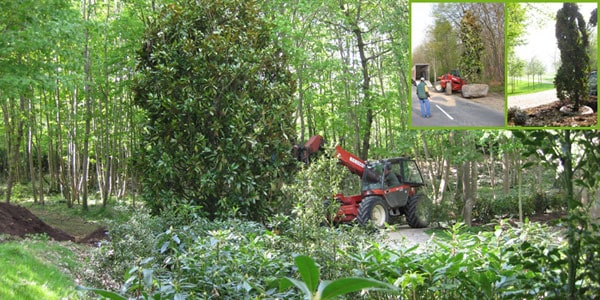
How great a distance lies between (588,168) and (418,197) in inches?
463

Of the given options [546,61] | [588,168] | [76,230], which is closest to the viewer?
[588,168]

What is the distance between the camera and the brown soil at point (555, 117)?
293 cm

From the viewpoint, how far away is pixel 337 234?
3.44 m

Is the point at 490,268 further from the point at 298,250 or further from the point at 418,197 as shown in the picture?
the point at 418,197

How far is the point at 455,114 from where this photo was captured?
132 inches

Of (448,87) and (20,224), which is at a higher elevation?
(448,87)

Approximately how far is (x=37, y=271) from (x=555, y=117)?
17.1 feet

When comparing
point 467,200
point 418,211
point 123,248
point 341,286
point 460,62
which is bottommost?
point 418,211

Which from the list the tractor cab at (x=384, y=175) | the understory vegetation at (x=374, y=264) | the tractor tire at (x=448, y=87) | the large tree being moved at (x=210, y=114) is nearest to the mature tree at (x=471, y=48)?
the tractor tire at (x=448, y=87)

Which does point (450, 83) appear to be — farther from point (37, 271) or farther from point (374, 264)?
point (37, 271)

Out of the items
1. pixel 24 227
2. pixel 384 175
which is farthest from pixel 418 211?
pixel 24 227

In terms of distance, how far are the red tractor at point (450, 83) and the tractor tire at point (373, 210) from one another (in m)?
9.02

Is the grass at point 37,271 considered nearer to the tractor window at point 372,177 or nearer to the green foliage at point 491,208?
the tractor window at point 372,177

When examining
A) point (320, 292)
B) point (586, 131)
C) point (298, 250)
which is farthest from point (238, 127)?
point (320, 292)
